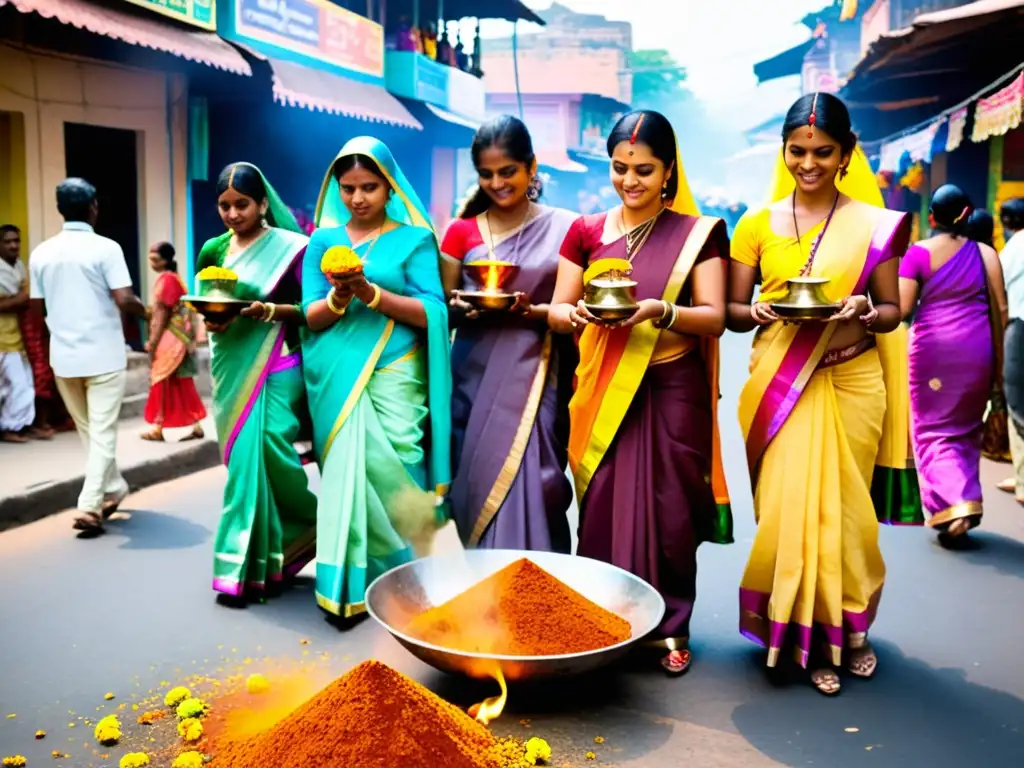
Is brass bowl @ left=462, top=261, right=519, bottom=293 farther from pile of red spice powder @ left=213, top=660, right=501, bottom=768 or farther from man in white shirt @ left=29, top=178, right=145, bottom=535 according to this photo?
man in white shirt @ left=29, top=178, right=145, bottom=535

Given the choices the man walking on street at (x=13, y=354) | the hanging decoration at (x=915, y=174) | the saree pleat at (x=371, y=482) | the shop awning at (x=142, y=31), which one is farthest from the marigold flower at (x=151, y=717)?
the hanging decoration at (x=915, y=174)

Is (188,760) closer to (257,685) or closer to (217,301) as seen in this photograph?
(257,685)

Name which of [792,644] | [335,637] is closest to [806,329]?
[792,644]

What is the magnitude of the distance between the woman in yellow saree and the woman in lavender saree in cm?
82

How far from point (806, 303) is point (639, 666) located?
61.4 inches

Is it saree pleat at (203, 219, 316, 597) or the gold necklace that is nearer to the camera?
the gold necklace

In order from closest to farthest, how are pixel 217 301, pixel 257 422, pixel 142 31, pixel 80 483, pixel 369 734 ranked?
pixel 369 734 < pixel 217 301 < pixel 257 422 < pixel 80 483 < pixel 142 31

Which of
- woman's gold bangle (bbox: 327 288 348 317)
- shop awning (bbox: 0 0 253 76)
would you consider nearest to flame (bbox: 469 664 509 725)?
woman's gold bangle (bbox: 327 288 348 317)

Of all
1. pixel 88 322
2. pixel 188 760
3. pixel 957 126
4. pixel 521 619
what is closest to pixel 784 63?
pixel 957 126

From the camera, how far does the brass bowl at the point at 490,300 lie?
13.9 feet

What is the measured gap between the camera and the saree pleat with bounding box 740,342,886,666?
3.94m

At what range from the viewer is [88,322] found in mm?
6152

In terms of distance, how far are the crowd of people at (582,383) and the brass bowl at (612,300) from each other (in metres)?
0.04

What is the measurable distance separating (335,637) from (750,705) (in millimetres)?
1737
